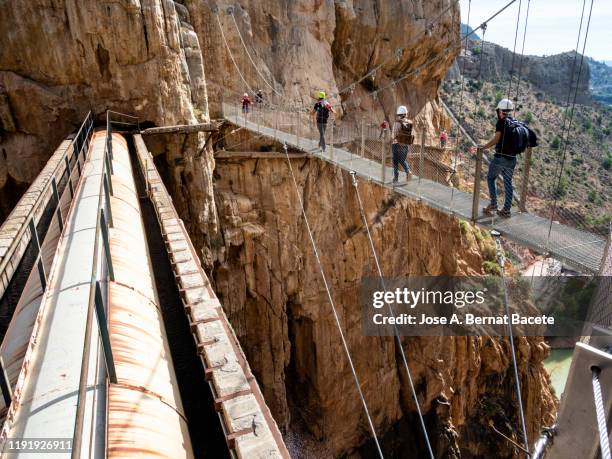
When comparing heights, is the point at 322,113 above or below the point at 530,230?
above

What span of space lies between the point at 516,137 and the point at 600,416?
3.49 m

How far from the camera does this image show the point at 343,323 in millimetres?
12477

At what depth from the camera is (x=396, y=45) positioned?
52.4 feet

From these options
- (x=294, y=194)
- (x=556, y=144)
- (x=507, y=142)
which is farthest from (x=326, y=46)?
(x=556, y=144)

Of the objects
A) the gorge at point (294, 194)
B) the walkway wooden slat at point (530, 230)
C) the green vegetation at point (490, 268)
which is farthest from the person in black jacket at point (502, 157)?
the green vegetation at point (490, 268)

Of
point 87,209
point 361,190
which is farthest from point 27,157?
point 361,190

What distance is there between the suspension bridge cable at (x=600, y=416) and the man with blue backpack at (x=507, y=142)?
10.4 feet

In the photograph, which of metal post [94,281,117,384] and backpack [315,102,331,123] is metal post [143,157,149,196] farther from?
metal post [94,281,117,384]

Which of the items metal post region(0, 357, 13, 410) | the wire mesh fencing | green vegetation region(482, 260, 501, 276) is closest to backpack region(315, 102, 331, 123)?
the wire mesh fencing

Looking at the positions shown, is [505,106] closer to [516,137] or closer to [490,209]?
[516,137]

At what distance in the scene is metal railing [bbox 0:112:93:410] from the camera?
177cm

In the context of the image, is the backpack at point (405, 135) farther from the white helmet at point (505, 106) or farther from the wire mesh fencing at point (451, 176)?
the white helmet at point (505, 106)

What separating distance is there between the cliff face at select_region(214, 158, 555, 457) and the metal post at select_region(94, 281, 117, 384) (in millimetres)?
8180

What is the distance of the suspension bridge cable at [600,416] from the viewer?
1.78 metres
